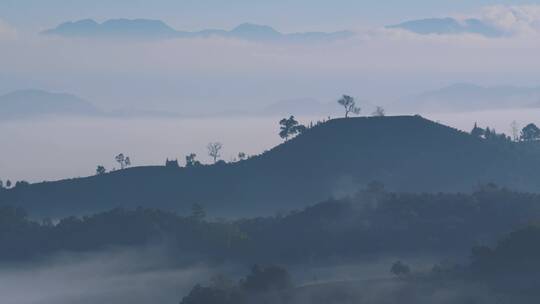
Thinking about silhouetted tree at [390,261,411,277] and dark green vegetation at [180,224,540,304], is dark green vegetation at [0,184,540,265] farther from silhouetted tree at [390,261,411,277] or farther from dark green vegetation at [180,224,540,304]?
dark green vegetation at [180,224,540,304]

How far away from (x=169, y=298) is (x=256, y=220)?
39.5 m

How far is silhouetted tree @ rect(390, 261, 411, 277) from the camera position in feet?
502

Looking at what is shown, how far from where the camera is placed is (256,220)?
19775 cm

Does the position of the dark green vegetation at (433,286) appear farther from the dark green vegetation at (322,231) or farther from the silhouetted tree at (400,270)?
the dark green vegetation at (322,231)

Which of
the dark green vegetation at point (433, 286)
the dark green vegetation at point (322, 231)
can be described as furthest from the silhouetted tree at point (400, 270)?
the dark green vegetation at point (322, 231)

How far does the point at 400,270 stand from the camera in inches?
6083

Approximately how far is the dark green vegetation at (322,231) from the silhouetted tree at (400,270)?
1565cm

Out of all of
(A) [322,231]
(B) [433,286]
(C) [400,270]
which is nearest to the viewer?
(B) [433,286]

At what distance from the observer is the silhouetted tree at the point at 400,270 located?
502 ft

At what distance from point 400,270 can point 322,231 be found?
3088cm

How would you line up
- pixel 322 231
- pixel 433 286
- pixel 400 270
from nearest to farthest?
pixel 433 286 < pixel 400 270 < pixel 322 231

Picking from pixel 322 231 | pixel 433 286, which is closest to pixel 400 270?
pixel 433 286

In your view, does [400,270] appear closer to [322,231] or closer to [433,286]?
[433,286]

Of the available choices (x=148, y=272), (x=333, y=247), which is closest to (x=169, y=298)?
(x=148, y=272)
